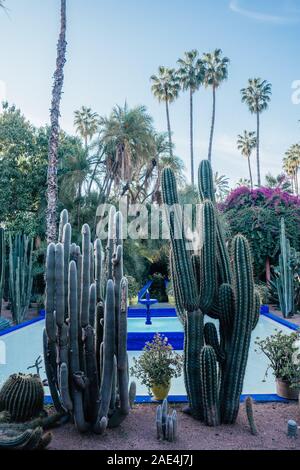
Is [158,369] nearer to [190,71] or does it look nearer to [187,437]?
[187,437]

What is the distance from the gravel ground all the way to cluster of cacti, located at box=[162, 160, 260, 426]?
209 mm

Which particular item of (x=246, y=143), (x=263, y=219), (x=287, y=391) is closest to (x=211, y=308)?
(x=287, y=391)

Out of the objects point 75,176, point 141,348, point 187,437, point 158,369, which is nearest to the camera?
point 187,437

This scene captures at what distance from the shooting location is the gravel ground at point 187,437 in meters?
3.36

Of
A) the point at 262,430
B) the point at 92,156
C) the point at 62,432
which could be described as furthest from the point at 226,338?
the point at 92,156

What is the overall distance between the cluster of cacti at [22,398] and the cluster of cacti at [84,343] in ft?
0.59

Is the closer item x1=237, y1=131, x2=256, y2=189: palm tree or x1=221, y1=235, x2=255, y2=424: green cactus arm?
x1=221, y1=235, x2=255, y2=424: green cactus arm

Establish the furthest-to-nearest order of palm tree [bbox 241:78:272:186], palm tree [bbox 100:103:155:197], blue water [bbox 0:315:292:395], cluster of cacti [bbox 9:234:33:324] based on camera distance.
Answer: palm tree [bbox 241:78:272:186]
palm tree [bbox 100:103:155:197]
cluster of cacti [bbox 9:234:33:324]
blue water [bbox 0:315:292:395]

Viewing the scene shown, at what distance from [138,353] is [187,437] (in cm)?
420

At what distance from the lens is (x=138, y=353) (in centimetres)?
768

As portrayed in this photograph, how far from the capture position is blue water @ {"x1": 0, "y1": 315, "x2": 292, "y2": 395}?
551 cm

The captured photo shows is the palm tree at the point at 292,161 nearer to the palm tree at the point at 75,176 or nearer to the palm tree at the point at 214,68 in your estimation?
the palm tree at the point at 214,68

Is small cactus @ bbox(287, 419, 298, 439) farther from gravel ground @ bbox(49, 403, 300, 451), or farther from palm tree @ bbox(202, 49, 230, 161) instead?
palm tree @ bbox(202, 49, 230, 161)

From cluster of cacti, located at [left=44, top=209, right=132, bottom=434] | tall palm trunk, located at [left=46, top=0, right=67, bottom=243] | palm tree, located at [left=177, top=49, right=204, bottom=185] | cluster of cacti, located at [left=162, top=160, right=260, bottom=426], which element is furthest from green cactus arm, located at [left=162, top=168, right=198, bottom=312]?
palm tree, located at [left=177, top=49, right=204, bottom=185]
